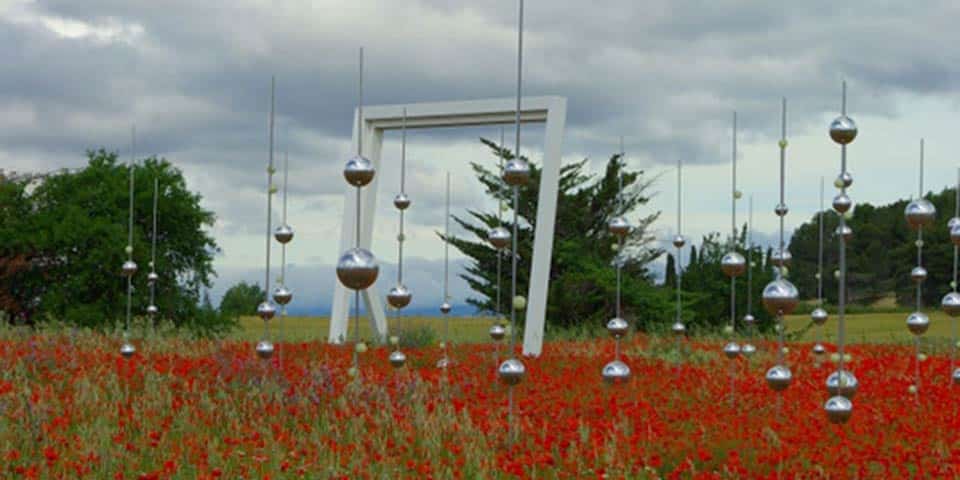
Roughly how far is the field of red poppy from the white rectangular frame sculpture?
97.6 inches

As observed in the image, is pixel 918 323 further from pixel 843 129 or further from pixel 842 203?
pixel 843 129

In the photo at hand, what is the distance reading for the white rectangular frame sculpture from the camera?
1560 cm

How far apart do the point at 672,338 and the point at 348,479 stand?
497 inches

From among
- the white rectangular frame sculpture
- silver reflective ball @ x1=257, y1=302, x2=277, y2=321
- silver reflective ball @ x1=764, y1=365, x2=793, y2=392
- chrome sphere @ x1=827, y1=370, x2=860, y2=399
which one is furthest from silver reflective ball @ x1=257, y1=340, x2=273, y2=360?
the white rectangular frame sculpture

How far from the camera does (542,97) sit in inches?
626

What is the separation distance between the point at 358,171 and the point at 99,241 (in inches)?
665

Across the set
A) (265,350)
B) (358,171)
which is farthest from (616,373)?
(265,350)

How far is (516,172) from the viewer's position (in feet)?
18.5

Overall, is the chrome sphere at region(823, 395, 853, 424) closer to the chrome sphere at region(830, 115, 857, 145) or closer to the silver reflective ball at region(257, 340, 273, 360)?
the chrome sphere at region(830, 115, 857, 145)

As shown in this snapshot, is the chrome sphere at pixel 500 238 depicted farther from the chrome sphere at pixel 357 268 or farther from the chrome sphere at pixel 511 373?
the chrome sphere at pixel 357 268

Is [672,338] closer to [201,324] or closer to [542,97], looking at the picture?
[542,97]

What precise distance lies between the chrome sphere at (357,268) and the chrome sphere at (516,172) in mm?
1111

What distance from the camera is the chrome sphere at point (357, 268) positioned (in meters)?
4.89

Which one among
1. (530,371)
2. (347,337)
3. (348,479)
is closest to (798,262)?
(347,337)
